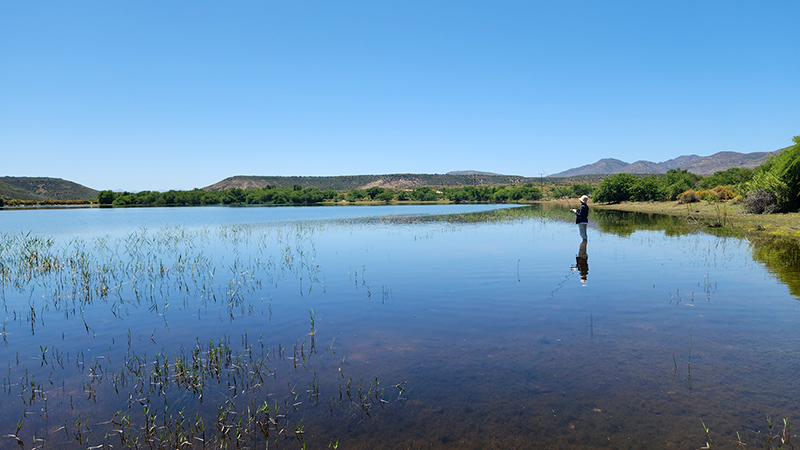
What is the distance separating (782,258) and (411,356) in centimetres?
1738

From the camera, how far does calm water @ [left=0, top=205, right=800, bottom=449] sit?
18.7 feet

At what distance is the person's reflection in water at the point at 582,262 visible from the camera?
15198 mm

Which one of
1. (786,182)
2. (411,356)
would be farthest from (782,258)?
(786,182)

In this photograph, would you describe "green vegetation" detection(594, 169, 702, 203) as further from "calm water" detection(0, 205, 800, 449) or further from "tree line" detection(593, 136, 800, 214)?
"calm water" detection(0, 205, 800, 449)

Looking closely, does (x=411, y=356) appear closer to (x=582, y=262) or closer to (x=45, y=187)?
(x=582, y=262)

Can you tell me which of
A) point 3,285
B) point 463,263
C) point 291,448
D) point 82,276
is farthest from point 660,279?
point 3,285

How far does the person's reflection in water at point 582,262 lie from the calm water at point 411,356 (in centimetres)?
21

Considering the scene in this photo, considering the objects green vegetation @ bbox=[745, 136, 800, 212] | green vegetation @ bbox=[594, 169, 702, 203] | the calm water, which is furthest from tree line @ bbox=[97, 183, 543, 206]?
the calm water

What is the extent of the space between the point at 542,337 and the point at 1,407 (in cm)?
924

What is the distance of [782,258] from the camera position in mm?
17031

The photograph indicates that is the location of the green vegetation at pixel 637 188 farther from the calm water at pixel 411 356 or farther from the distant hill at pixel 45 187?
the distant hill at pixel 45 187

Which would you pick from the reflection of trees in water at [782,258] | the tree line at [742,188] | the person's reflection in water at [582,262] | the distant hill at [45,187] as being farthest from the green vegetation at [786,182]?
the distant hill at [45,187]

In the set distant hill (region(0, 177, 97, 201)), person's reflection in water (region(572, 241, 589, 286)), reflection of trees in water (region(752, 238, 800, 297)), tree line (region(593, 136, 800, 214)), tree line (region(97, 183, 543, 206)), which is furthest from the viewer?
distant hill (region(0, 177, 97, 201))

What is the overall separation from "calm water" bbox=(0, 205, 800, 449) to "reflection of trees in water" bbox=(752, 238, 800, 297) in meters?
0.14
